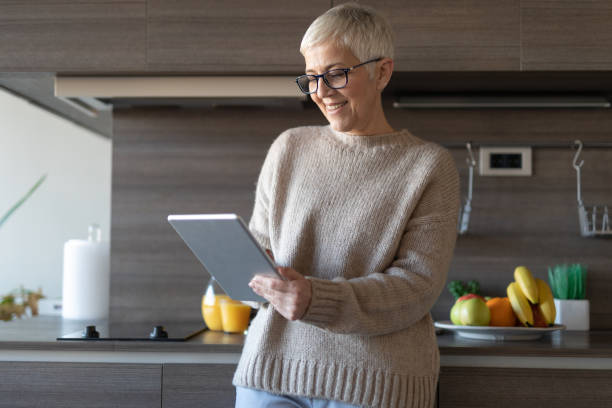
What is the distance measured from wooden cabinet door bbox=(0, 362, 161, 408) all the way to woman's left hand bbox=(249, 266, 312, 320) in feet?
2.08

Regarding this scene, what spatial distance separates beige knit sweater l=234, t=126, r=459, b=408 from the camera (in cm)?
110

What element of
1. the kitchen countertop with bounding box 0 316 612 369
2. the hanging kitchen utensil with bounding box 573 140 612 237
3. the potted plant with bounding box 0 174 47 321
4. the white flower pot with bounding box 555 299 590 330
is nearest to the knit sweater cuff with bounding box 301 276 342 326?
the kitchen countertop with bounding box 0 316 612 369

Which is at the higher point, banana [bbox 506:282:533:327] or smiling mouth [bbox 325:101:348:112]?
smiling mouth [bbox 325:101:348:112]

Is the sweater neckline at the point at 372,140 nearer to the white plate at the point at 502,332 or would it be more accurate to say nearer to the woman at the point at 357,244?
the woman at the point at 357,244

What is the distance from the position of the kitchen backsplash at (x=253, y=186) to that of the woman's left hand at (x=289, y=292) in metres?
1.03

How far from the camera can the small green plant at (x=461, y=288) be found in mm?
1936

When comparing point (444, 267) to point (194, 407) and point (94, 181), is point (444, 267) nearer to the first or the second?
point (194, 407)

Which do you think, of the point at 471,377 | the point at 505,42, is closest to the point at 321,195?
the point at 471,377

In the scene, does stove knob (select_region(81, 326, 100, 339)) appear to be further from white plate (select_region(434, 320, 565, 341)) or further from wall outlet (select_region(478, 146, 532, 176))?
wall outlet (select_region(478, 146, 532, 176))

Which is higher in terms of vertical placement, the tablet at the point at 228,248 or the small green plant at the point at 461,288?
the tablet at the point at 228,248

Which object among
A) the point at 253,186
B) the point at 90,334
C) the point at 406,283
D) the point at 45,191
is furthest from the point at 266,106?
the point at 45,191

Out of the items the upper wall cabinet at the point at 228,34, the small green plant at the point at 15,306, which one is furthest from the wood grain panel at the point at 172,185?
the small green plant at the point at 15,306

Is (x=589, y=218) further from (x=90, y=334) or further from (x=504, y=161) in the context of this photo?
(x=90, y=334)

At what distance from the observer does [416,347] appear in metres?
1.15
